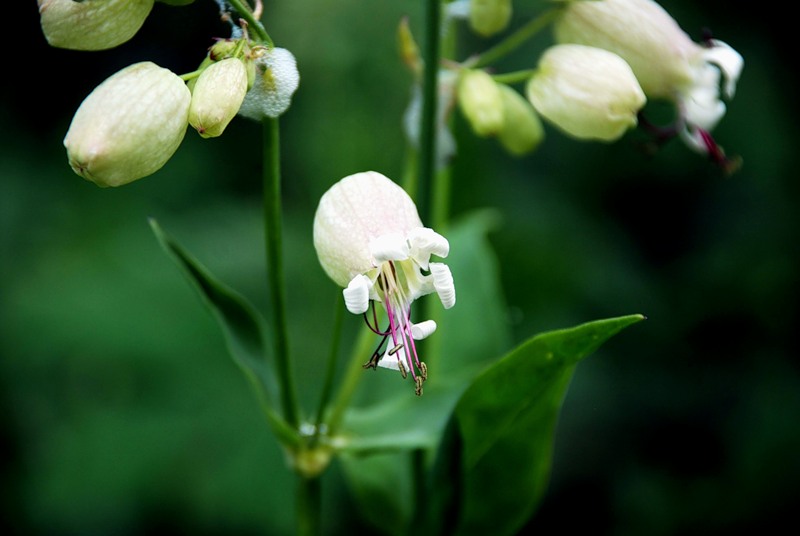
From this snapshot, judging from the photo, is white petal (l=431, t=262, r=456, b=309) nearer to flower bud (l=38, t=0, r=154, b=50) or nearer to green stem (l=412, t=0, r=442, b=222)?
green stem (l=412, t=0, r=442, b=222)

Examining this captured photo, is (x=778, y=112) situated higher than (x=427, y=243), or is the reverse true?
(x=427, y=243)

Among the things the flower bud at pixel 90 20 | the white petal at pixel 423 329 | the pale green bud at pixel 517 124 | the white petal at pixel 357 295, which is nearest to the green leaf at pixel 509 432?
the white petal at pixel 423 329

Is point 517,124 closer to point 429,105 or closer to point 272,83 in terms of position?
point 429,105

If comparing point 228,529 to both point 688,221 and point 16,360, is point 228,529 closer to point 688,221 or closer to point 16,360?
point 16,360

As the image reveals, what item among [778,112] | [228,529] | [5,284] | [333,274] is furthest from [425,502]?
[778,112]

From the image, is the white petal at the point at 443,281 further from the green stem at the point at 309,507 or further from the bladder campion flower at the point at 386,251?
the green stem at the point at 309,507

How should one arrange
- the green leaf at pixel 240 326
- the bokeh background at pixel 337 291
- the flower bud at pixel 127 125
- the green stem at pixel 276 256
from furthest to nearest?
1. the bokeh background at pixel 337 291
2. the green leaf at pixel 240 326
3. the green stem at pixel 276 256
4. the flower bud at pixel 127 125
